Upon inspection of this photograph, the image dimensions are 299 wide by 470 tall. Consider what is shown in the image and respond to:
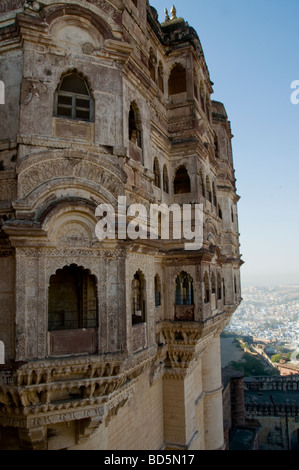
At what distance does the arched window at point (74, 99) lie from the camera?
842 centimetres

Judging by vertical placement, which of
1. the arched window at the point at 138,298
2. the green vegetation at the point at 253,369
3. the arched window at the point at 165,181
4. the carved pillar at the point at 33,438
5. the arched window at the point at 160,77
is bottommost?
the green vegetation at the point at 253,369

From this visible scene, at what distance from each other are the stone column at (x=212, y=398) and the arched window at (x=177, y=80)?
415 inches

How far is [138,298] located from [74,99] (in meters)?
5.21

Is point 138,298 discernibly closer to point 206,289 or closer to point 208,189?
point 206,289

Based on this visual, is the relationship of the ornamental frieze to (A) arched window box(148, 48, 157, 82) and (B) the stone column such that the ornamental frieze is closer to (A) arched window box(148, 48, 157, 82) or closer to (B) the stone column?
(A) arched window box(148, 48, 157, 82)

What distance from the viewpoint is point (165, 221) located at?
12.9 meters

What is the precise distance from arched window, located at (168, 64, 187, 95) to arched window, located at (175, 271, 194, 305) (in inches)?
262

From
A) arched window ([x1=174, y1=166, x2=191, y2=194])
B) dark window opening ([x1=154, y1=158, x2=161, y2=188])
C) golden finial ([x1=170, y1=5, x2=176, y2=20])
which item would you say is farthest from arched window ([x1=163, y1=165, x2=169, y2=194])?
golden finial ([x1=170, y1=5, x2=176, y2=20])

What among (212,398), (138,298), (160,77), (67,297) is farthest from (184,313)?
(160,77)

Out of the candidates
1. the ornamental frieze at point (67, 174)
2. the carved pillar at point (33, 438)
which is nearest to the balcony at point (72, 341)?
the carved pillar at point (33, 438)

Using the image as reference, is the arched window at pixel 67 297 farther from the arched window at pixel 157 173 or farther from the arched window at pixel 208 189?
the arched window at pixel 208 189

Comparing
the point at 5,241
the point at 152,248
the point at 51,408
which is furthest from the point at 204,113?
the point at 51,408

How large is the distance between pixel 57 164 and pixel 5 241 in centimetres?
186

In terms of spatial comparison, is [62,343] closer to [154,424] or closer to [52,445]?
[52,445]
